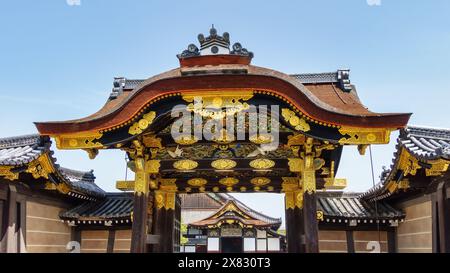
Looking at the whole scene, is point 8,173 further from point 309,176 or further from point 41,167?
point 309,176

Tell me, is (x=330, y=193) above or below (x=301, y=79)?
below

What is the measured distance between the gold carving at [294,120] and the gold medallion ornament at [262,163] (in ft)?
5.97

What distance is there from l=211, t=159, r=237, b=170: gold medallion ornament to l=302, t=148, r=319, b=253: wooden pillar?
5.96ft

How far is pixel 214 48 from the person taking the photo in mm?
8242

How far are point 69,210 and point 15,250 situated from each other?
3.17 meters

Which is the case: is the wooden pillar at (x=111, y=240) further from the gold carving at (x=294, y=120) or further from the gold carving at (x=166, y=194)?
the gold carving at (x=294, y=120)

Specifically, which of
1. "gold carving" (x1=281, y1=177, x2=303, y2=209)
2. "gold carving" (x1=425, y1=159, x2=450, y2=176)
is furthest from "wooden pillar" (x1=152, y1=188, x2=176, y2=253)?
"gold carving" (x1=425, y1=159, x2=450, y2=176)

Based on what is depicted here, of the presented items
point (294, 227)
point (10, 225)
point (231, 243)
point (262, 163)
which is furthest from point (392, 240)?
point (231, 243)

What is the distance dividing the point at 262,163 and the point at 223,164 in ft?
3.21

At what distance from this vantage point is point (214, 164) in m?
9.19

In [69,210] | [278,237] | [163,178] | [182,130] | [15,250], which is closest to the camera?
[182,130]

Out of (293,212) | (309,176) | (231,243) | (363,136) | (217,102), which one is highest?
(217,102)
